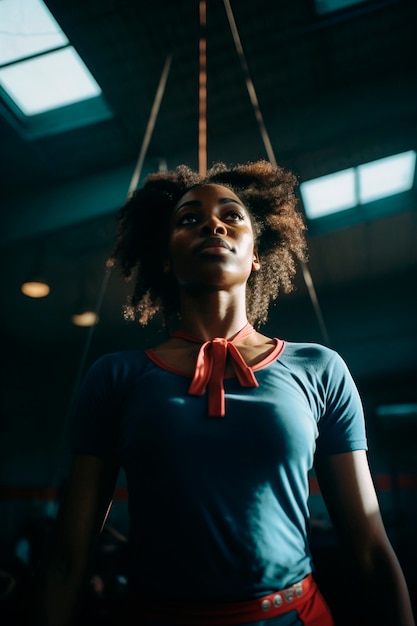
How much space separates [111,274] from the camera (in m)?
4.34

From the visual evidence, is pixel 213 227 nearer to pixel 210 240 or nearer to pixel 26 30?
pixel 210 240

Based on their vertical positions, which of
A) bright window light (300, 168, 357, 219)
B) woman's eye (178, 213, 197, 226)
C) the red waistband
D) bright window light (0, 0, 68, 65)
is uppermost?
bright window light (300, 168, 357, 219)

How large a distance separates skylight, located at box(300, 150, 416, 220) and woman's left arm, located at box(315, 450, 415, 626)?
3.20m

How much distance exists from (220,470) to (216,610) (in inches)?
6.3

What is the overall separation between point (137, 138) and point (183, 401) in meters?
2.85

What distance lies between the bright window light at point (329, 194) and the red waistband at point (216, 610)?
335 centimetres

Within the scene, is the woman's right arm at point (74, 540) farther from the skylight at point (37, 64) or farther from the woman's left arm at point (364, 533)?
the skylight at point (37, 64)

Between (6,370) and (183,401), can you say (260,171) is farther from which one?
(6,370)

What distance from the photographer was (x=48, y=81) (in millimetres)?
2768

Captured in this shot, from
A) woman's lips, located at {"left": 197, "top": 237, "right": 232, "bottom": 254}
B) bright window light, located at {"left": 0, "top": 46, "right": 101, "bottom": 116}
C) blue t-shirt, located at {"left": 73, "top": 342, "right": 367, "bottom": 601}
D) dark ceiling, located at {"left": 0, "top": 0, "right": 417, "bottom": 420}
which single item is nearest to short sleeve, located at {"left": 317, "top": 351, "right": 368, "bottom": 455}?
blue t-shirt, located at {"left": 73, "top": 342, "right": 367, "bottom": 601}

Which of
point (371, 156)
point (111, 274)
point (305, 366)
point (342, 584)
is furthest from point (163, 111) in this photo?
point (342, 584)

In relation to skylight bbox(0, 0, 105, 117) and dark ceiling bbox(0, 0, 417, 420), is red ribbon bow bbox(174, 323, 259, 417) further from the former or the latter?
skylight bbox(0, 0, 105, 117)

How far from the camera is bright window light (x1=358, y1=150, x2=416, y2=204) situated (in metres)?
3.74

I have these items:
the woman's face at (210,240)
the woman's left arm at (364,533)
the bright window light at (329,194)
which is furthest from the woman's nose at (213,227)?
the bright window light at (329,194)
